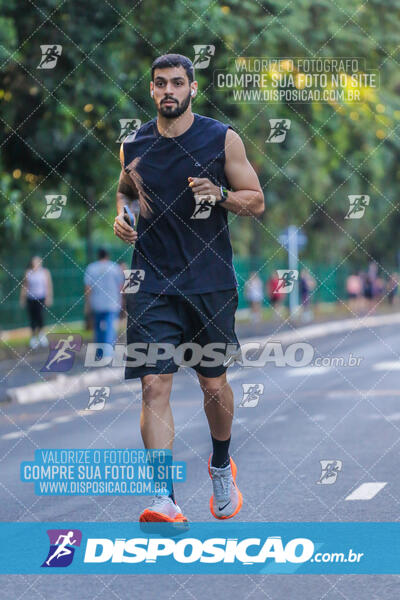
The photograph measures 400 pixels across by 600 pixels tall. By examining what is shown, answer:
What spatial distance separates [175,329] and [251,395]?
8.03 meters

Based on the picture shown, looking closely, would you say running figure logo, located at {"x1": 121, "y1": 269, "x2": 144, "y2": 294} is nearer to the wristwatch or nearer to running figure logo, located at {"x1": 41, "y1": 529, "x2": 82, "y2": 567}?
the wristwatch

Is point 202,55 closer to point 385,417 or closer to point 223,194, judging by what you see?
point 385,417

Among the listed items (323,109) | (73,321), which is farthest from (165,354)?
(73,321)

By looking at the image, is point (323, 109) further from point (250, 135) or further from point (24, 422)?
point (24, 422)

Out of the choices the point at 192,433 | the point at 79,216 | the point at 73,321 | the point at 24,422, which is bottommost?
the point at 73,321

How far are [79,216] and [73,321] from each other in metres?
3.68

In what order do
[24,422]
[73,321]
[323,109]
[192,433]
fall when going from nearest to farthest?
[192,433]
[24,422]
[323,109]
[73,321]

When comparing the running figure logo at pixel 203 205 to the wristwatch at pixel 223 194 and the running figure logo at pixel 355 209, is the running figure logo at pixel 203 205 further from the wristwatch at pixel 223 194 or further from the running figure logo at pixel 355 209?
the running figure logo at pixel 355 209

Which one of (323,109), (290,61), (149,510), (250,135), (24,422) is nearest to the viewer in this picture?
(149,510)

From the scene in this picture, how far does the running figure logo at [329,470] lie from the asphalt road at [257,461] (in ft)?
0.15

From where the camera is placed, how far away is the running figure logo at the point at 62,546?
604 cm

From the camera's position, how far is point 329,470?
Result: 867 centimetres

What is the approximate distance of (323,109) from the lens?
2548 centimetres

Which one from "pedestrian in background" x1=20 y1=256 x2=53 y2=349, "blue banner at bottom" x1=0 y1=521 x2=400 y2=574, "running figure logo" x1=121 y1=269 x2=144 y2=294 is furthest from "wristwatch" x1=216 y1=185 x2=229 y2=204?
"pedestrian in background" x1=20 y1=256 x2=53 y2=349
